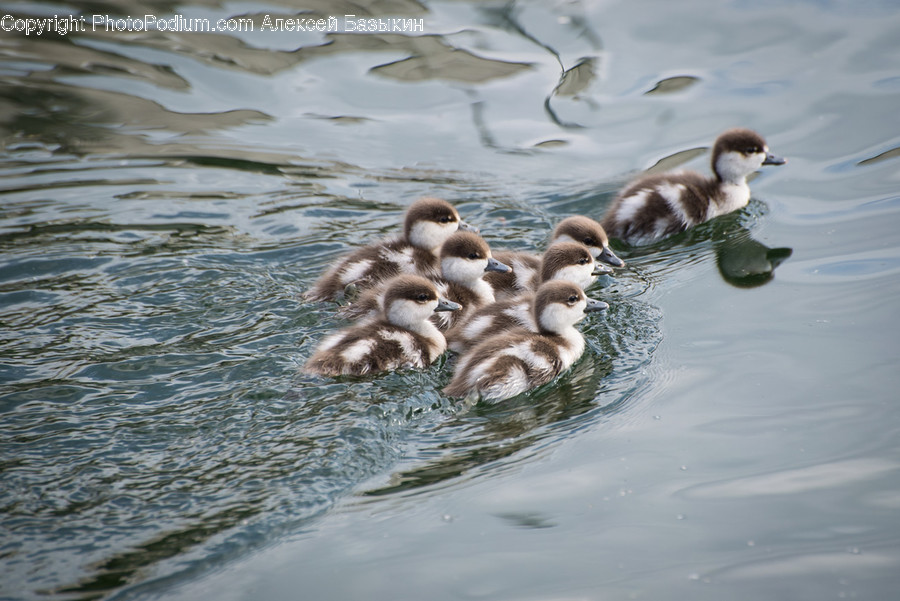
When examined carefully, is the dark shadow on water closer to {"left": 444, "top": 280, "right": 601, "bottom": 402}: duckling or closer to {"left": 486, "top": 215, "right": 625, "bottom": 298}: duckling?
{"left": 486, "top": 215, "right": 625, "bottom": 298}: duckling

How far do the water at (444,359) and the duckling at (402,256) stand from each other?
0.23 meters

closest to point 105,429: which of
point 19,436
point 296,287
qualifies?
Result: point 19,436

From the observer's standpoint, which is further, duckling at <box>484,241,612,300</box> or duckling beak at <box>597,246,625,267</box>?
duckling beak at <box>597,246,625,267</box>

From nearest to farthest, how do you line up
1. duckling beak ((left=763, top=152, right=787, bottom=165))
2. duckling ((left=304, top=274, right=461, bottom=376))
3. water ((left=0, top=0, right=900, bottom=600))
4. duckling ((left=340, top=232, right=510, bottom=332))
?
water ((left=0, top=0, right=900, bottom=600)) → duckling ((left=304, top=274, right=461, bottom=376)) → duckling ((left=340, top=232, right=510, bottom=332)) → duckling beak ((left=763, top=152, right=787, bottom=165))

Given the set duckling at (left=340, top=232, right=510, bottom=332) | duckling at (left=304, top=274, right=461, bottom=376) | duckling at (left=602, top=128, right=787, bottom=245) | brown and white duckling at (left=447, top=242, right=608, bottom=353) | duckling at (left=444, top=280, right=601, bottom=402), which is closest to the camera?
duckling at (left=444, top=280, right=601, bottom=402)

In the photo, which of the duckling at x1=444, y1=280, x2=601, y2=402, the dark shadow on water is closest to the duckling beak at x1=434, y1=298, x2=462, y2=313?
the duckling at x1=444, y1=280, x2=601, y2=402

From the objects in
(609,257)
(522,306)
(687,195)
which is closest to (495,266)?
(522,306)

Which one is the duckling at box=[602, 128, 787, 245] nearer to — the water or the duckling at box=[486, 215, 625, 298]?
the water

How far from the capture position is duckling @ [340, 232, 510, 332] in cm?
459

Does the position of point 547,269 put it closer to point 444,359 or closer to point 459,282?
point 459,282

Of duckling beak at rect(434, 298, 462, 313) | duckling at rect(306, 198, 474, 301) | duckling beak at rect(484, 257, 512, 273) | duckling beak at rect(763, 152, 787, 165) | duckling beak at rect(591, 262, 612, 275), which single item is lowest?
duckling beak at rect(434, 298, 462, 313)

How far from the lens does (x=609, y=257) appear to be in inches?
197

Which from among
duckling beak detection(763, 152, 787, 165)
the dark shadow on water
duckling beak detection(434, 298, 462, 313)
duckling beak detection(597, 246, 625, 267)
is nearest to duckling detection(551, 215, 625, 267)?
duckling beak detection(597, 246, 625, 267)

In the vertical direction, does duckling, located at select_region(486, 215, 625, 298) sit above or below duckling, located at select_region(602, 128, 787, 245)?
below
